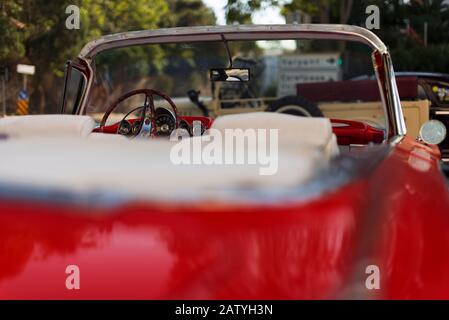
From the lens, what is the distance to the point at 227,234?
156 cm

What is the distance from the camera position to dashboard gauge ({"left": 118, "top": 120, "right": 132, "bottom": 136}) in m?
4.40

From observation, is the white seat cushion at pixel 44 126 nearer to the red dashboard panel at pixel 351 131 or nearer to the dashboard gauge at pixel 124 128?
the red dashboard panel at pixel 351 131

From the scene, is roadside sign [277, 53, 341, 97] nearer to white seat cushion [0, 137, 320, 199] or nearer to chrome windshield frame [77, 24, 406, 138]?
chrome windshield frame [77, 24, 406, 138]

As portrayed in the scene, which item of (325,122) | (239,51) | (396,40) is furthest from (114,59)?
(325,122)

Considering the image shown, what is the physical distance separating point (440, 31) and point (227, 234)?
30750mm

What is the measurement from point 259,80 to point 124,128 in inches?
1244

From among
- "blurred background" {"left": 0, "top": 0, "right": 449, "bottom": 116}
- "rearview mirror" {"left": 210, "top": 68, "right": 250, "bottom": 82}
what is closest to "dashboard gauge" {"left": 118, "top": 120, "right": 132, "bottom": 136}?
"rearview mirror" {"left": 210, "top": 68, "right": 250, "bottom": 82}

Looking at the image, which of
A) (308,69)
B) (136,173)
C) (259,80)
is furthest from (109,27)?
(136,173)

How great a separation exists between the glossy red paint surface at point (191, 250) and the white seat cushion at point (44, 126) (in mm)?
573

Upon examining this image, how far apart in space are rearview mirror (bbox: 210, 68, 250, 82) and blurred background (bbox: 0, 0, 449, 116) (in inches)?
677

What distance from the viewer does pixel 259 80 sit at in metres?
35.7

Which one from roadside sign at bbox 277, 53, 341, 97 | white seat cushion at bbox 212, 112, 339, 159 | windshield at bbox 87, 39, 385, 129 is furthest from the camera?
roadside sign at bbox 277, 53, 341, 97

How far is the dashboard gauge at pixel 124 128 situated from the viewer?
4.40 m
